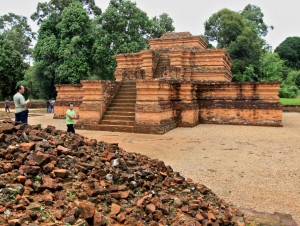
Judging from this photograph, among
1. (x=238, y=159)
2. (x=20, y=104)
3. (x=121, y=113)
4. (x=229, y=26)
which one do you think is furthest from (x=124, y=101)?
(x=229, y=26)

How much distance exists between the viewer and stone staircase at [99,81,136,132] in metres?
9.92

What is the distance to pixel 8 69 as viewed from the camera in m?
28.7

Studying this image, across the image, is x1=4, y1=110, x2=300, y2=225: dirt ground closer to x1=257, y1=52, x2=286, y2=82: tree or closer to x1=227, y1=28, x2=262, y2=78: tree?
x1=227, y1=28, x2=262, y2=78: tree

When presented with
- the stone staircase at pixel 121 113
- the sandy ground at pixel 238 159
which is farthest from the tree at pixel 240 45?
the sandy ground at pixel 238 159

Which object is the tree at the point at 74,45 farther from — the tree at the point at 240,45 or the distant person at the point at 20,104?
the distant person at the point at 20,104

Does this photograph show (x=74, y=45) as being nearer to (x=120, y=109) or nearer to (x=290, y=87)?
(x=120, y=109)

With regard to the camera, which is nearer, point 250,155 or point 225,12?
point 250,155

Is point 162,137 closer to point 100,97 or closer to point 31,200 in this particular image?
point 100,97

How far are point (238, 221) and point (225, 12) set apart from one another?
28.5 m

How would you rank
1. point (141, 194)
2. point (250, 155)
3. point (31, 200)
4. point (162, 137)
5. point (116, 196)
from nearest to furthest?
point (31, 200) < point (116, 196) < point (141, 194) < point (250, 155) < point (162, 137)

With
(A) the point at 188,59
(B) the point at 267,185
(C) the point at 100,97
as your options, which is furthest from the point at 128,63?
(B) the point at 267,185

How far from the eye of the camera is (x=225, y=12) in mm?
28625

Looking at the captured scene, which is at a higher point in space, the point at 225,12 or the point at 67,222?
the point at 225,12

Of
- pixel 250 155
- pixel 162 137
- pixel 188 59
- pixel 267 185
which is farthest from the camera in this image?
pixel 188 59
